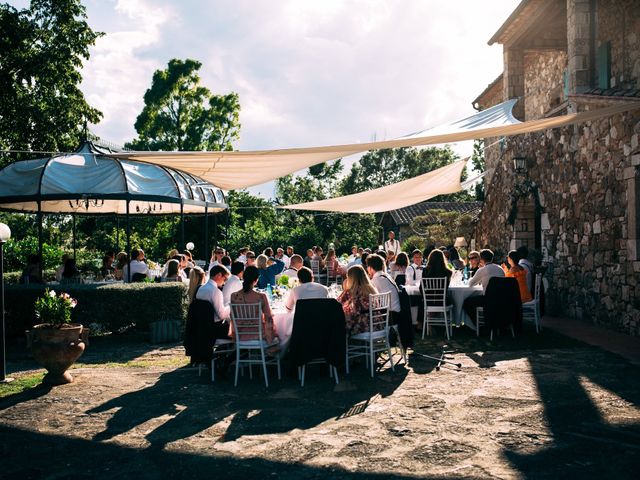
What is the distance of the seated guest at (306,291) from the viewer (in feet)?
17.9

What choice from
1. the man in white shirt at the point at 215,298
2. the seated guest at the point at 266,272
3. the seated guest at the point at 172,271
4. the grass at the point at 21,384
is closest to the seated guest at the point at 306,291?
the man in white shirt at the point at 215,298

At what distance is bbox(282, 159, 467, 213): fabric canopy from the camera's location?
10255 millimetres

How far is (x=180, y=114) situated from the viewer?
27406 mm

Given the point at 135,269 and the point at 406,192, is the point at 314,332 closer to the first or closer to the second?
the point at 135,269

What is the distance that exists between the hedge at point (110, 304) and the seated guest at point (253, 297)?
9.49 feet

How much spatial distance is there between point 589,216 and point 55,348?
24.0ft

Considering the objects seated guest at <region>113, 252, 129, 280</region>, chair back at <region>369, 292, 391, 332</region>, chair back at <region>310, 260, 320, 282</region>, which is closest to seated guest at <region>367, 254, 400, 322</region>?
chair back at <region>369, 292, 391, 332</region>

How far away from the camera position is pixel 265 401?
15.8ft

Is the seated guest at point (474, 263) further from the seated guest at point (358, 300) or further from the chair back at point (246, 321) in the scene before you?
the chair back at point (246, 321)

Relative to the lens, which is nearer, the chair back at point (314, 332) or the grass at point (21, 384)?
the grass at point (21, 384)

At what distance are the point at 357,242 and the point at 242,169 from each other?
1805 centimetres

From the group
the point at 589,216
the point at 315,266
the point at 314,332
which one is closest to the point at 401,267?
the point at 589,216

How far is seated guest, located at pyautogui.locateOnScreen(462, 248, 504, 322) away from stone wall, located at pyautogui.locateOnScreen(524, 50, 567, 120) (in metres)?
4.73

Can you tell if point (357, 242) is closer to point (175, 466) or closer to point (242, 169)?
point (242, 169)
